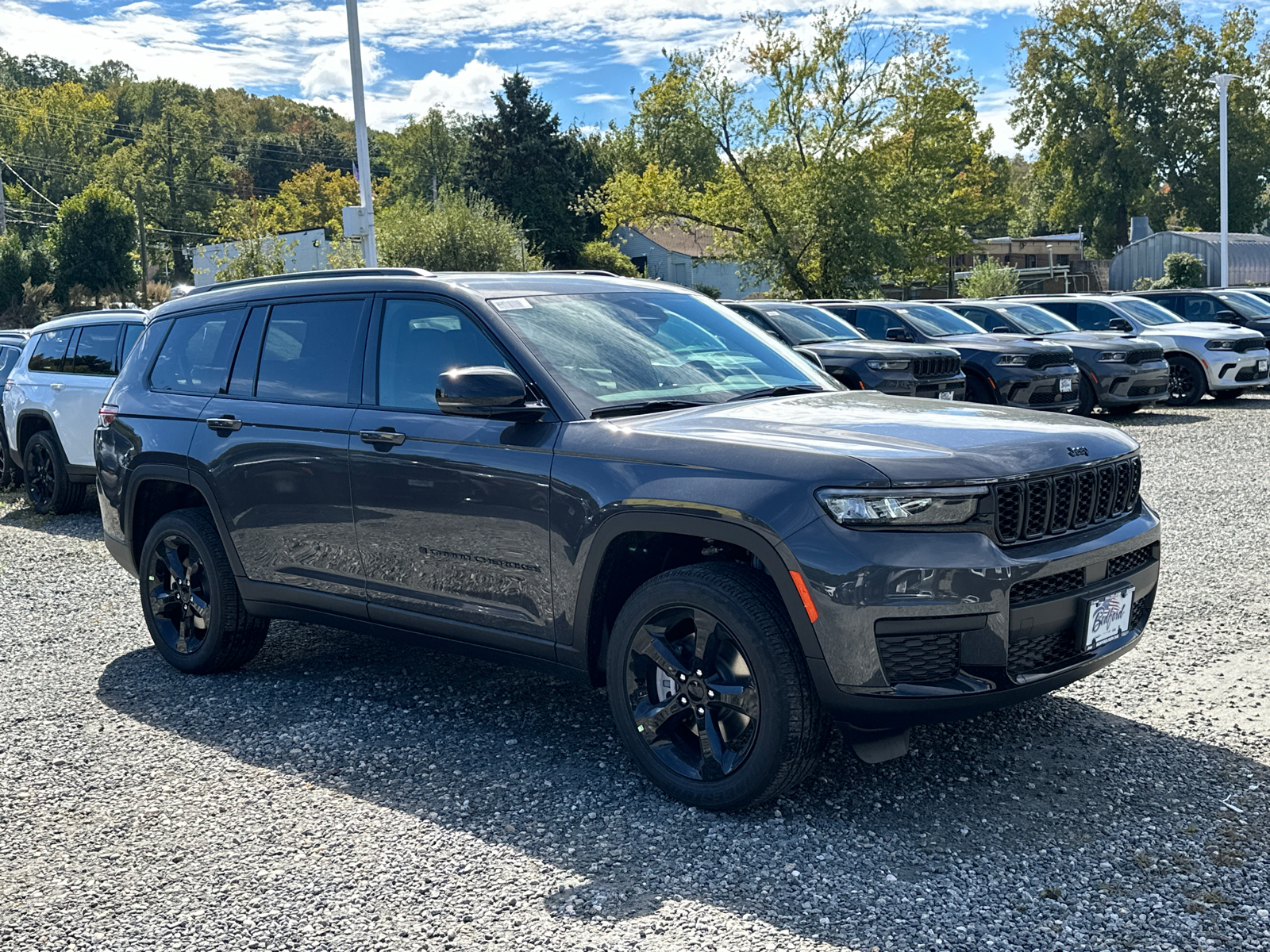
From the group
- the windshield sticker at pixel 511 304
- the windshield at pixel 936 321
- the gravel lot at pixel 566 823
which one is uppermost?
the windshield sticker at pixel 511 304

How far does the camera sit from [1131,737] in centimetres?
457

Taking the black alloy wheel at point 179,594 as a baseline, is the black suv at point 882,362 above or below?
above

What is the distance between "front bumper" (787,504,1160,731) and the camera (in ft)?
11.7

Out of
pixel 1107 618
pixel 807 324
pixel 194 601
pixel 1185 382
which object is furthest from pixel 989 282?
pixel 1107 618

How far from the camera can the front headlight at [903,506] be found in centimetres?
360

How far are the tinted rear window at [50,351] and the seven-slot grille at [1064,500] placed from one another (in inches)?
399

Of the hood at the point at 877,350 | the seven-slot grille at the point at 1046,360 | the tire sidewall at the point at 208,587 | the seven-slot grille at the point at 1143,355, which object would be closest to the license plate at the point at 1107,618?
the tire sidewall at the point at 208,587

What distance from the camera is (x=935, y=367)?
1405 cm

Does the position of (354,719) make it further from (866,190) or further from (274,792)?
(866,190)

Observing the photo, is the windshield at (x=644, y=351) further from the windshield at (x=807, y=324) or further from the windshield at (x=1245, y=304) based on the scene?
the windshield at (x=1245, y=304)

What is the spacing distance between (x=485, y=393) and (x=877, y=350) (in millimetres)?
10311

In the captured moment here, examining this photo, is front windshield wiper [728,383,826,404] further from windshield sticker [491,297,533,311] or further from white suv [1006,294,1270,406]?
A: white suv [1006,294,1270,406]

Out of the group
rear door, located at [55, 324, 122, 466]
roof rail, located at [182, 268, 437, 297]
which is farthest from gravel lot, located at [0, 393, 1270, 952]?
rear door, located at [55, 324, 122, 466]

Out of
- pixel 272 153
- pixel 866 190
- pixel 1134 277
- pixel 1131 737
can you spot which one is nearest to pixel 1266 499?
pixel 1131 737
